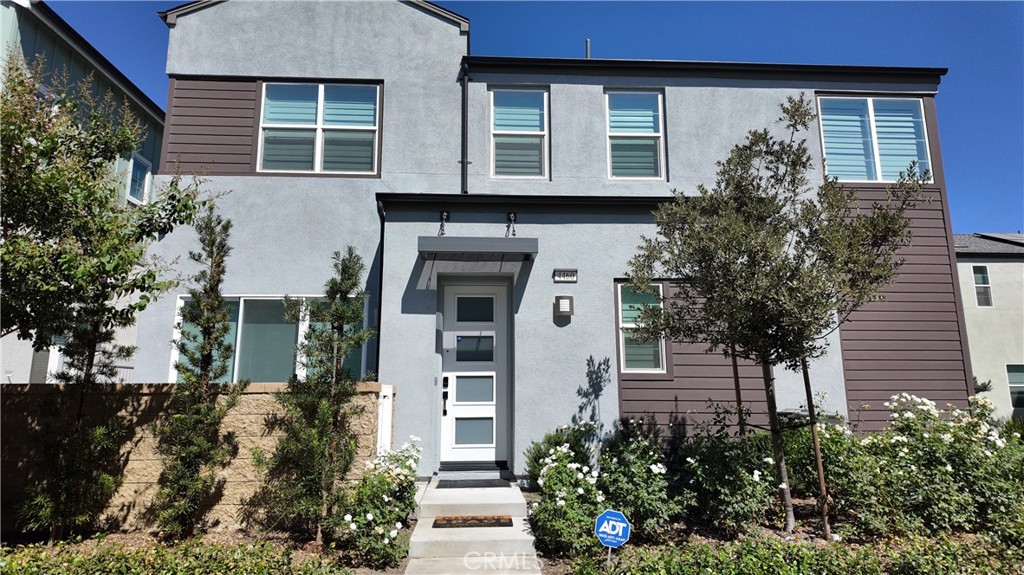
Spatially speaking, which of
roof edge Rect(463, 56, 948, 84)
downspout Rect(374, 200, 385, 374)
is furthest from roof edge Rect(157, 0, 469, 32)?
downspout Rect(374, 200, 385, 374)

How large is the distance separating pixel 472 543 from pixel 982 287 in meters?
23.0

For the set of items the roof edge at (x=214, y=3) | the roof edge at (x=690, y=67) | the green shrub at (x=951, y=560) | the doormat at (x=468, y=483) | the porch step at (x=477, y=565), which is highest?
the roof edge at (x=214, y=3)

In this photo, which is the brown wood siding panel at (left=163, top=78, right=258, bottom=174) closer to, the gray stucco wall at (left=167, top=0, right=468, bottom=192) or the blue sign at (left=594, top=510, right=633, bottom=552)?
the gray stucco wall at (left=167, top=0, right=468, bottom=192)

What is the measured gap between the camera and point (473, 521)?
6.13 meters

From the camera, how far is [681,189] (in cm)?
915

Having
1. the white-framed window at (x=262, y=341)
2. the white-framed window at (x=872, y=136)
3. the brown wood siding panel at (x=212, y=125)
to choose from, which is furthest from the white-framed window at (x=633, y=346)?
the brown wood siding panel at (x=212, y=125)

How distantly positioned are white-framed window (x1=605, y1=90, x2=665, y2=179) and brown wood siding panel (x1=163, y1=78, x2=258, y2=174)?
593 cm

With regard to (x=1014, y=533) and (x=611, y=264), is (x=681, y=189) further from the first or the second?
(x=1014, y=533)

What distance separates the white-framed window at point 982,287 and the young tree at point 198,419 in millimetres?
24452

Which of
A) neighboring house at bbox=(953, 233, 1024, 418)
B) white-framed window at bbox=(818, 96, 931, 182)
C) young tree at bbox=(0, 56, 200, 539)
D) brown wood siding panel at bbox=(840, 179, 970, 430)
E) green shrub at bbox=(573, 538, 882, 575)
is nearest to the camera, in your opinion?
green shrub at bbox=(573, 538, 882, 575)

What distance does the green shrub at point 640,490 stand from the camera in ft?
18.8

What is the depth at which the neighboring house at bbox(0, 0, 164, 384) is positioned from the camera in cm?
849

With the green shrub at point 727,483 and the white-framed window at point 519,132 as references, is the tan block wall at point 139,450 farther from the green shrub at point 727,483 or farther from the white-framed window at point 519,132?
the white-framed window at point 519,132

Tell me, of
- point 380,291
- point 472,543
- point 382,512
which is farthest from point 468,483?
point 380,291
